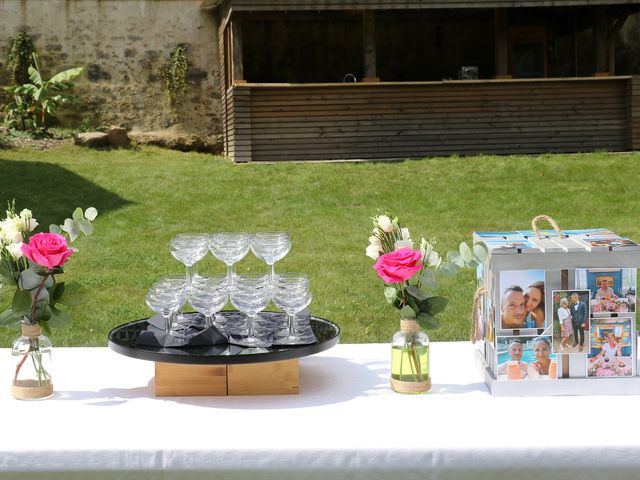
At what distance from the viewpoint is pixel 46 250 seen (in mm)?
2035

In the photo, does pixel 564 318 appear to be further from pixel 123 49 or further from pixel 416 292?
pixel 123 49

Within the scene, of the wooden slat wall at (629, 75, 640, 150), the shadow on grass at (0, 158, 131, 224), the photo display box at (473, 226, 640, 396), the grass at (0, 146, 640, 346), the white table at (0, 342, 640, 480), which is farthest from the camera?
the wooden slat wall at (629, 75, 640, 150)

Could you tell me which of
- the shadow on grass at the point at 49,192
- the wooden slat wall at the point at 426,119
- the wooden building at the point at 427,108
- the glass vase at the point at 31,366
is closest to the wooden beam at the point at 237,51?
the wooden building at the point at 427,108

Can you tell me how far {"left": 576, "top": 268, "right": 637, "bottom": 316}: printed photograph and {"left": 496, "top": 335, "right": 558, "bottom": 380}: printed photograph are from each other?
0.48 ft

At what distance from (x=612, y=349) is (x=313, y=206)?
7.94 m

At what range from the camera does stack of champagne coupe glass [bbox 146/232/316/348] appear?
2.14 m

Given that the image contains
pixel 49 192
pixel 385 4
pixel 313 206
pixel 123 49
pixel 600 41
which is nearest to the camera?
pixel 313 206

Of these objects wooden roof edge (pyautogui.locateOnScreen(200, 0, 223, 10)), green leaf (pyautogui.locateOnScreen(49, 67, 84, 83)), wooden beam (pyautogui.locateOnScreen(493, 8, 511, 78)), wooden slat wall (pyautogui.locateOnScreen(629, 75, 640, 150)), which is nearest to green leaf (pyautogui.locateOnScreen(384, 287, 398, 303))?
wooden beam (pyautogui.locateOnScreen(493, 8, 511, 78))

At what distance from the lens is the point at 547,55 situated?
60.1ft

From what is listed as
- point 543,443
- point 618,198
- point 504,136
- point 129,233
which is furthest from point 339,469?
point 504,136

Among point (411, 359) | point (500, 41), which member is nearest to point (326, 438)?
point (411, 359)

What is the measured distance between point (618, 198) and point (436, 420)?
883 centimetres

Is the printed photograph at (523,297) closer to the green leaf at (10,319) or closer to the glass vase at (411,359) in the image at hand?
the glass vase at (411,359)

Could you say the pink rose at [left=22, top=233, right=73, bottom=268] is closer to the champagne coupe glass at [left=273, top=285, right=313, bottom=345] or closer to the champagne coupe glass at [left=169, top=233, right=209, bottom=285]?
the champagne coupe glass at [left=169, top=233, right=209, bottom=285]
